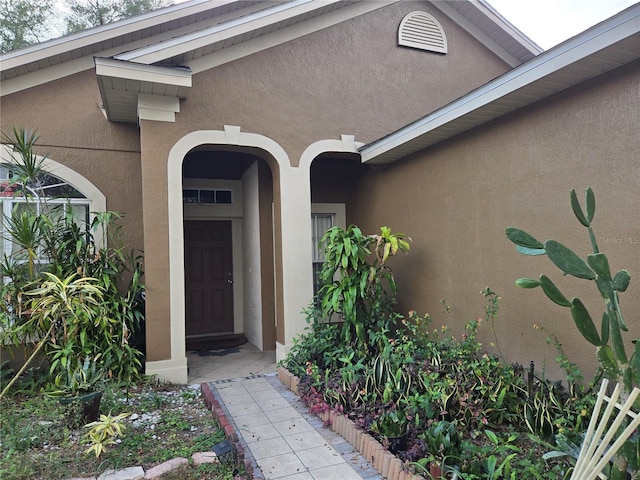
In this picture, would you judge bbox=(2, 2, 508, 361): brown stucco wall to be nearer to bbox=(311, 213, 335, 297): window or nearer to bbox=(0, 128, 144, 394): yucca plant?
bbox=(0, 128, 144, 394): yucca plant

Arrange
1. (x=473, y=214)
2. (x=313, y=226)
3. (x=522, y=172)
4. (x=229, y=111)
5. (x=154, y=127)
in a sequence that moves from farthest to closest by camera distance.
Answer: (x=313, y=226) < (x=229, y=111) < (x=154, y=127) < (x=473, y=214) < (x=522, y=172)

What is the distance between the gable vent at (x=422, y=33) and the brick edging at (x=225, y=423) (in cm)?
599

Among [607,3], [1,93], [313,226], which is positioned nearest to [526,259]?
[607,3]

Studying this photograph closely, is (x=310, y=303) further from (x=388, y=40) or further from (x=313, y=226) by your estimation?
(x=388, y=40)

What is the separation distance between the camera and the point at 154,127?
5219 mm

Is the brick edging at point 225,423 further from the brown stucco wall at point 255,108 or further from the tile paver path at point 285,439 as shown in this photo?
the brown stucco wall at point 255,108

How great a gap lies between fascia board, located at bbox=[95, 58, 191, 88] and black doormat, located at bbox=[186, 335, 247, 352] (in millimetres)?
4240

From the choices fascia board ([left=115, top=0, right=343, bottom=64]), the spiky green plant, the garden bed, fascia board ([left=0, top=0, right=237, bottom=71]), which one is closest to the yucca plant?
the garden bed

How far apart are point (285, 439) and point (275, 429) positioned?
245 millimetres

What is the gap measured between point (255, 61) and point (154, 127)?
176 cm

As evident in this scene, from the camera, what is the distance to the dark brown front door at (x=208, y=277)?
24.6 feet

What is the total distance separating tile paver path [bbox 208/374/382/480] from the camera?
3.07m

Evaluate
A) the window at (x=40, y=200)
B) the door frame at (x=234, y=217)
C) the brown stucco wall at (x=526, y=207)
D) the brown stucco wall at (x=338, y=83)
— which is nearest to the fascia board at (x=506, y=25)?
the brown stucco wall at (x=338, y=83)

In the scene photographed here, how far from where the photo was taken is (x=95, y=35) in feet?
19.0
